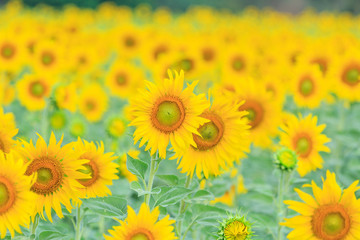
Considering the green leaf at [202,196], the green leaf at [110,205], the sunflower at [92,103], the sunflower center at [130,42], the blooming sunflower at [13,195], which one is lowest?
the blooming sunflower at [13,195]

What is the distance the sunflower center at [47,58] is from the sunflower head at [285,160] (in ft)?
9.05

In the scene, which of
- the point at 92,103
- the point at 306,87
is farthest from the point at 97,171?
the point at 92,103

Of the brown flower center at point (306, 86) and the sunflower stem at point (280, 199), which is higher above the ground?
the brown flower center at point (306, 86)

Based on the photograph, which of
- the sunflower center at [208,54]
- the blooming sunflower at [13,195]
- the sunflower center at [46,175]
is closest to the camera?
the blooming sunflower at [13,195]

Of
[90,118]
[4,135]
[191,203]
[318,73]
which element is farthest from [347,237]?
[90,118]

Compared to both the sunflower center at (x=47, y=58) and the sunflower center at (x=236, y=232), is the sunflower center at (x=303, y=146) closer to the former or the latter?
the sunflower center at (x=236, y=232)

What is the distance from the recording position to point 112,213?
190 centimetres

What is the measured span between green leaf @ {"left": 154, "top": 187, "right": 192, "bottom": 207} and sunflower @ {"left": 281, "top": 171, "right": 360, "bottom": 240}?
1.14 feet

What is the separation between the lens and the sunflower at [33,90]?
13.7ft

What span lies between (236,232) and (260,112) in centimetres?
106

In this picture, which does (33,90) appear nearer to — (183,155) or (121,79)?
(121,79)

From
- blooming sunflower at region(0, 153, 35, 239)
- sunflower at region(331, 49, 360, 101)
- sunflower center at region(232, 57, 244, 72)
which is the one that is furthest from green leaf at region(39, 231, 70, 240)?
sunflower center at region(232, 57, 244, 72)

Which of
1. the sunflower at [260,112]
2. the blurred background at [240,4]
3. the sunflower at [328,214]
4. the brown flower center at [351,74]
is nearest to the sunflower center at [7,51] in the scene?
the sunflower at [260,112]

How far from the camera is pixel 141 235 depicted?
1685mm
